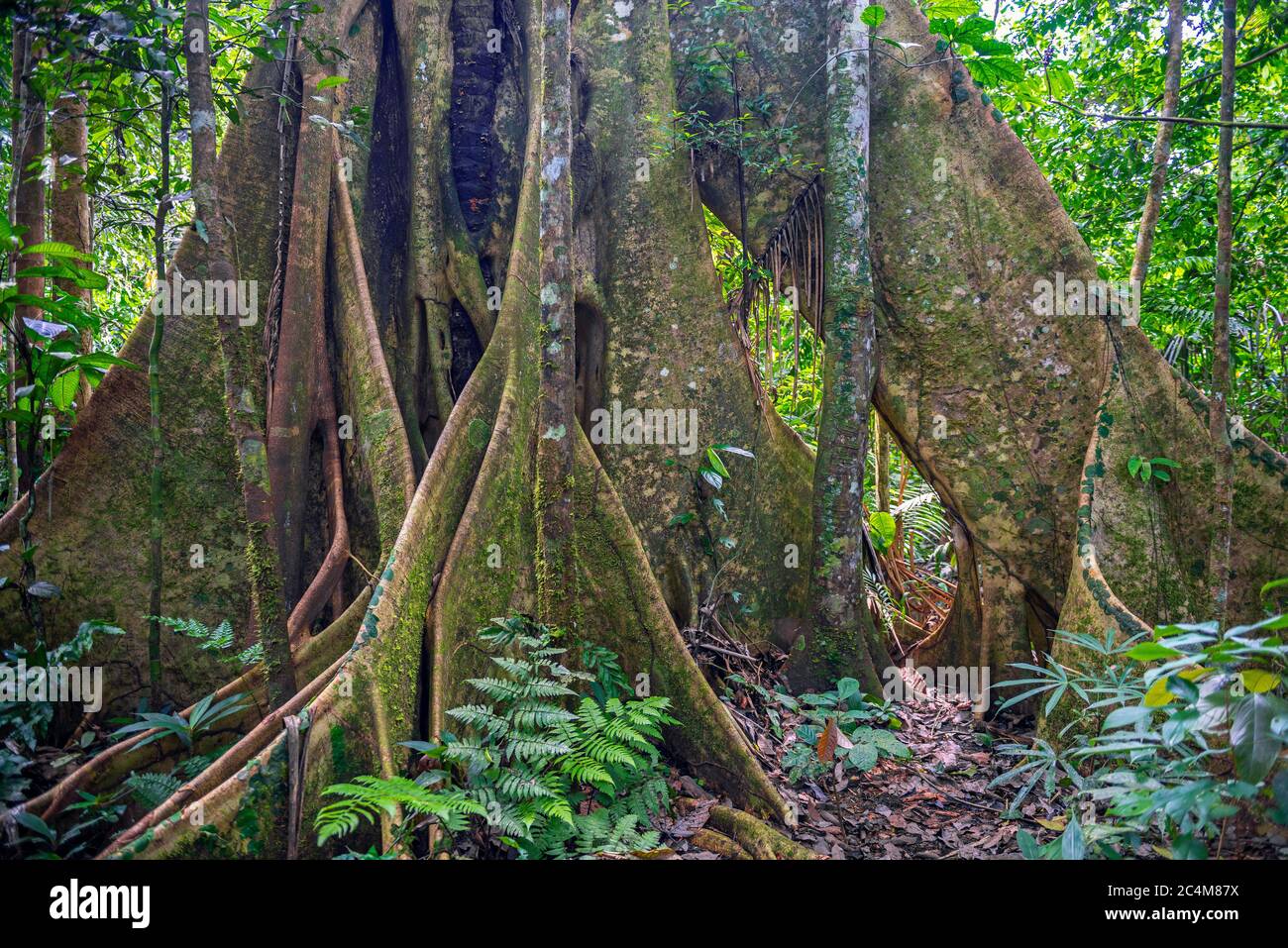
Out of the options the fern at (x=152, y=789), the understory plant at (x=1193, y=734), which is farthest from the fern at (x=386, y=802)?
the understory plant at (x=1193, y=734)

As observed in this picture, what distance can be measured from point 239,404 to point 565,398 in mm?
1253

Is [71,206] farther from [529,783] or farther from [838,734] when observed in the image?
[838,734]

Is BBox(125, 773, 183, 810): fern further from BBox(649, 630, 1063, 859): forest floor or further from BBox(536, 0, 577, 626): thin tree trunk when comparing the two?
BBox(649, 630, 1063, 859): forest floor

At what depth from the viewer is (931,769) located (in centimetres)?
374

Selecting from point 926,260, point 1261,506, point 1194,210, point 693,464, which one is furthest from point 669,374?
point 1194,210

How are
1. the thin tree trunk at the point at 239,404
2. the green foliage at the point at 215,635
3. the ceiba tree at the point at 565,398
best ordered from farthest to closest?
the ceiba tree at the point at 565,398
the green foliage at the point at 215,635
the thin tree trunk at the point at 239,404

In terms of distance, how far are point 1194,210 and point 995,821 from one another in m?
4.60

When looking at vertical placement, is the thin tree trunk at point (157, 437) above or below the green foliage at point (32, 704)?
above

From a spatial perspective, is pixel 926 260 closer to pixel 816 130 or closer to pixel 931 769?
pixel 816 130

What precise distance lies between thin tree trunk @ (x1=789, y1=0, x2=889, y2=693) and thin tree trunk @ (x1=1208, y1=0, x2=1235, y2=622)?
1.58 m

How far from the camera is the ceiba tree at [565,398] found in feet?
10.5

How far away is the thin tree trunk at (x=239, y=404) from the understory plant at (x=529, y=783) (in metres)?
0.74

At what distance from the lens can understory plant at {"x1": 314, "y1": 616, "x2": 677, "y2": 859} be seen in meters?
2.34

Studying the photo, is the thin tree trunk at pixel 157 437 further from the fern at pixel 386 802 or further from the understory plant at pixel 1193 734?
the understory plant at pixel 1193 734
